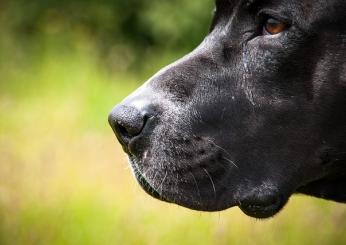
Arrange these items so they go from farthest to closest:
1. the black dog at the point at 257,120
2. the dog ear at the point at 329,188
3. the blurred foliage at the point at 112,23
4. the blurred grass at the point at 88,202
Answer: the blurred foliage at the point at 112,23 → the blurred grass at the point at 88,202 → the dog ear at the point at 329,188 → the black dog at the point at 257,120

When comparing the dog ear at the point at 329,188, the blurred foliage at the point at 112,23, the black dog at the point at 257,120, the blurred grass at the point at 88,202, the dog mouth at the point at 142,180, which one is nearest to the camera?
the black dog at the point at 257,120

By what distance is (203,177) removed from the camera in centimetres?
331

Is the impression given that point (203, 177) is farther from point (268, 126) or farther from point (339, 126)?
point (339, 126)

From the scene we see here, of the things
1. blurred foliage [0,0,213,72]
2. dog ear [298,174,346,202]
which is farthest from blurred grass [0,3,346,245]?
blurred foliage [0,0,213,72]

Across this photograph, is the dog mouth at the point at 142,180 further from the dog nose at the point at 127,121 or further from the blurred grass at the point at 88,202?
the blurred grass at the point at 88,202

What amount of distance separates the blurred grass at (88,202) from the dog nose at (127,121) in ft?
1.88

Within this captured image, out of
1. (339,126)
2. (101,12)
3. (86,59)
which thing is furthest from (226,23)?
(101,12)

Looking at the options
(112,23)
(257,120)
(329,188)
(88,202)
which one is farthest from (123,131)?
(112,23)

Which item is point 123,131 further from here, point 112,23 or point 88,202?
point 112,23

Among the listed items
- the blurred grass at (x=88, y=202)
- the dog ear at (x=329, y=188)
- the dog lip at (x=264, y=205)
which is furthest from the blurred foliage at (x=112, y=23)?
the dog lip at (x=264, y=205)

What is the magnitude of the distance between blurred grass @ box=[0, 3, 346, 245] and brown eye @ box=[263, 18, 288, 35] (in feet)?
3.93

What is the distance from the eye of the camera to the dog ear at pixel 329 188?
11.6 ft

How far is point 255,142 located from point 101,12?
9598mm

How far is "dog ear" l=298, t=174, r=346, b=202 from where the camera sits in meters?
3.54
